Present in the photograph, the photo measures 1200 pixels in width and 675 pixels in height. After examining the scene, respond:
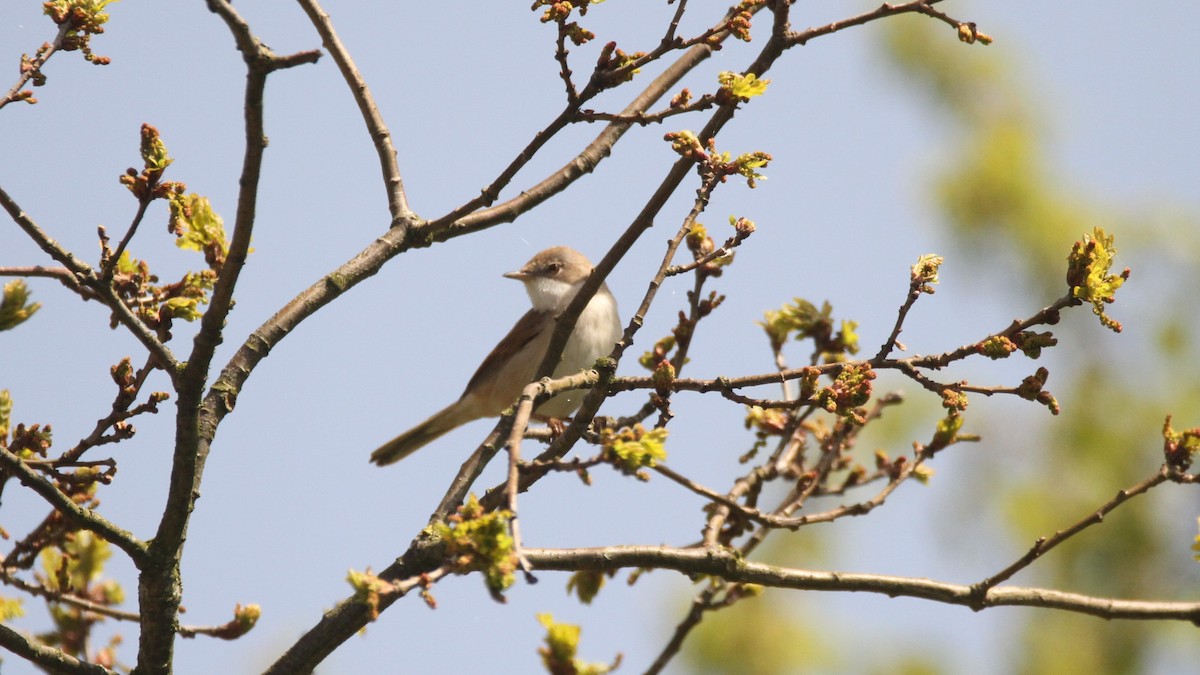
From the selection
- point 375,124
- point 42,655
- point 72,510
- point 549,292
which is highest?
point 549,292

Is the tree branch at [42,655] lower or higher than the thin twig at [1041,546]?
lower

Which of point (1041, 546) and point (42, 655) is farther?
point (1041, 546)

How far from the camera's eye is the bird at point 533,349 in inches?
247

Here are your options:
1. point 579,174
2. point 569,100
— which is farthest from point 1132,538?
point 569,100

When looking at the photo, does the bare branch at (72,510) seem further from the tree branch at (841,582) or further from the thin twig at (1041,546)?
the thin twig at (1041,546)

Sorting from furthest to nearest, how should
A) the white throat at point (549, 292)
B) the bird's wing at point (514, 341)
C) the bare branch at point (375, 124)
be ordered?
the white throat at point (549, 292) < the bird's wing at point (514, 341) < the bare branch at point (375, 124)

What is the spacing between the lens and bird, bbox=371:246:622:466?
627cm

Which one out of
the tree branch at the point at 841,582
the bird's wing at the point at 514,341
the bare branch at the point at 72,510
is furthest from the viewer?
the bird's wing at the point at 514,341

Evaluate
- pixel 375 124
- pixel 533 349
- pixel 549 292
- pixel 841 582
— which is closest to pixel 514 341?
pixel 533 349

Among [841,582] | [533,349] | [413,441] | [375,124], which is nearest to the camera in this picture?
[841,582]

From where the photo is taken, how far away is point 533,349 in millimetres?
6832

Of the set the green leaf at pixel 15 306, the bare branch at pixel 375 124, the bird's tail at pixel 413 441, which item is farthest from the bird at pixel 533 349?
the green leaf at pixel 15 306

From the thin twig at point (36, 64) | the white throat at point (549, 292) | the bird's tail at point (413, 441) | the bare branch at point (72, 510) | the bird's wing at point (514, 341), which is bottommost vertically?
the bare branch at point (72, 510)

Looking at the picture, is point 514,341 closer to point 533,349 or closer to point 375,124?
point 533,349
